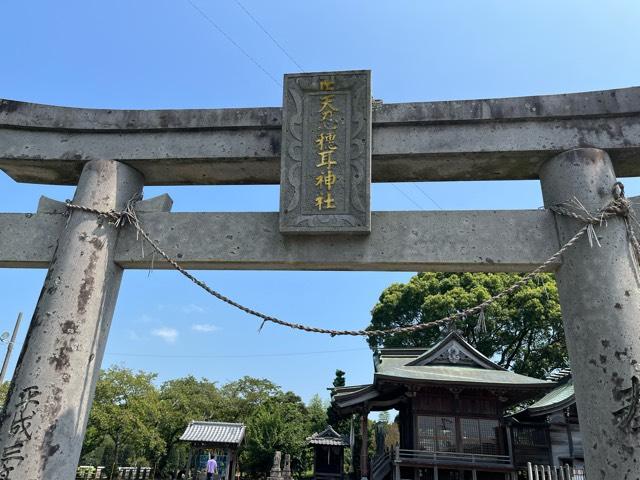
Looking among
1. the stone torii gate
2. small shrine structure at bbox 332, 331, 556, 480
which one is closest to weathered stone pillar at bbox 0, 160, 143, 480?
the stone torii gate

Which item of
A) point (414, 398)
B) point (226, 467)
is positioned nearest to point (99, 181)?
point (414, 398)

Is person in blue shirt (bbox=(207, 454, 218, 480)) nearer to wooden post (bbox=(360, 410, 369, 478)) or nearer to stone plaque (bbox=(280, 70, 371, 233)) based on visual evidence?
wooden post (bbox=(360, 410, 369, 478))

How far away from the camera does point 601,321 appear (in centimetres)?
365

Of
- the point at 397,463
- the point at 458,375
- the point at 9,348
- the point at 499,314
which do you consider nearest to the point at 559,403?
the point at 458,375

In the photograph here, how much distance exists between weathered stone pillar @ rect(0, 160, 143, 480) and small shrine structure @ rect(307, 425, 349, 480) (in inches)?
767

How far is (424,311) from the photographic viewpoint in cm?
2681

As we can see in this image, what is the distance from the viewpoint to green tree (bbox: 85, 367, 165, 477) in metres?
25.1

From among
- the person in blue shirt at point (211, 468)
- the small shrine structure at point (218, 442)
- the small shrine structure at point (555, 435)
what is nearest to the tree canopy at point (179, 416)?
the small shrine structure at point (218, 442)

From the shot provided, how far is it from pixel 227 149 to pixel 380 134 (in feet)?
5.14

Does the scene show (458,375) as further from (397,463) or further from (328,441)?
(328,441)

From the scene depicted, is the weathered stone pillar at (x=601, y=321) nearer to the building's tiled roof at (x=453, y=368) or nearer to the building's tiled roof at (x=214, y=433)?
the building's tiled roof at (x=453, y=368)

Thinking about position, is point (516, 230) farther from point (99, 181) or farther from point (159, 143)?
point (99, 181)

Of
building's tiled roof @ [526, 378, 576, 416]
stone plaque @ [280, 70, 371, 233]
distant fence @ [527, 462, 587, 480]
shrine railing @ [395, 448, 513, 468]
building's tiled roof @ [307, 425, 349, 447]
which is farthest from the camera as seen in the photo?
building's tiled roof @ [307, 425, 349, 447]

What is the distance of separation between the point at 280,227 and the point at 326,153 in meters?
0.88
